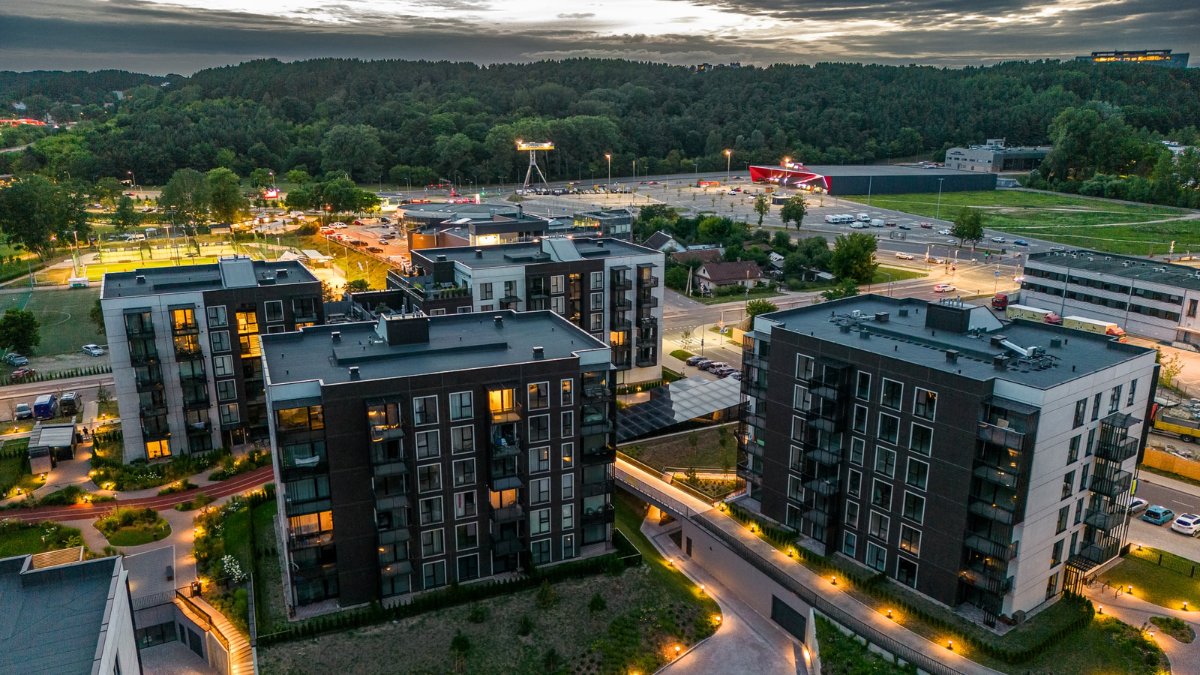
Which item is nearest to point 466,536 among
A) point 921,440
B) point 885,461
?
point 885,461

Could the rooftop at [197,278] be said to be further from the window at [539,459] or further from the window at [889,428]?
the window at [889,428]

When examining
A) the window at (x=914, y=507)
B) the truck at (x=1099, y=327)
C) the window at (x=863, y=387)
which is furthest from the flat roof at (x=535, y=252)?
the truck at (x=1099, y=327)

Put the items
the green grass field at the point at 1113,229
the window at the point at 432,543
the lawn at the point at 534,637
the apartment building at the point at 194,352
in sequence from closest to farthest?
the lawn at the point at 534,637 → the window at the point at 432,543 → the apartment building at the point at 194,352 → the green grass field at the point at 1113,229

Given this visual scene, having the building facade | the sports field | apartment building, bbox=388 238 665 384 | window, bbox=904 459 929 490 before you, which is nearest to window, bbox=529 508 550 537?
window, bbox=904 459 929 490

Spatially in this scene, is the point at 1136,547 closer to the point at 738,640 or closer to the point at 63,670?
the point at 738,640

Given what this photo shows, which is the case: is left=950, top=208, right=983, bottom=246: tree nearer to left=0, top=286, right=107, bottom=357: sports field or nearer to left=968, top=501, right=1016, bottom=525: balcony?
left=968, top=501, right=1016, bottom=525: balcony

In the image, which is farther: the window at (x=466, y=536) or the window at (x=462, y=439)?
the window at (x=466, y=536)
